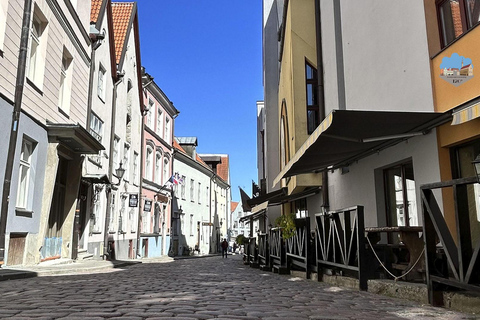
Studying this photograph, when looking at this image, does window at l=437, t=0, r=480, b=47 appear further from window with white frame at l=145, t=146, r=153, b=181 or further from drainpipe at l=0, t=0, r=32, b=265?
window with white frame at l=145, t=146, r=153, b=181

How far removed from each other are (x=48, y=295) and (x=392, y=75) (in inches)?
290

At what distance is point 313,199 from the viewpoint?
15.9 meters

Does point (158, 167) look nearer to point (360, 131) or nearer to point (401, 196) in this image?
point (401, 196)

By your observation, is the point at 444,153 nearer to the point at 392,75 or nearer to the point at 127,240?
the point at 392,75

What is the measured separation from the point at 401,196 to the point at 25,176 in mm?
9507

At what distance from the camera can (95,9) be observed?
1903cm

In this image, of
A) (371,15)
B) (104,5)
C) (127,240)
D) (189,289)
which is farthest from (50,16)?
(127,240)

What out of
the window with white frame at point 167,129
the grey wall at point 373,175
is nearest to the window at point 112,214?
the grey wall at point 373,175

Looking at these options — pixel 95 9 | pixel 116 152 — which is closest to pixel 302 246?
pixel 95 9

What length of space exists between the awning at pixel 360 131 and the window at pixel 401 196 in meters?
0.59

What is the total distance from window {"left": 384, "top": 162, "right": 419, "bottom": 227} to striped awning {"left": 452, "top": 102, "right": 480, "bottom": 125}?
261cm

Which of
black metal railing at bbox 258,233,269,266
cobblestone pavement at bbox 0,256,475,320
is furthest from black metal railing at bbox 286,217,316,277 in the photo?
black metal railing at bbox 258,233,269,266

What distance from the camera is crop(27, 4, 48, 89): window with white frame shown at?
1248 cm

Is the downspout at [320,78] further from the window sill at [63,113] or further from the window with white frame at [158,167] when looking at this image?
the window with white frame at [158,167]
